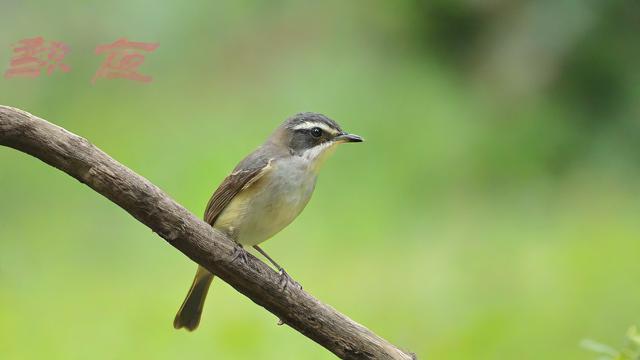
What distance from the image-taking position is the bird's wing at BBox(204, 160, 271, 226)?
8.04ft

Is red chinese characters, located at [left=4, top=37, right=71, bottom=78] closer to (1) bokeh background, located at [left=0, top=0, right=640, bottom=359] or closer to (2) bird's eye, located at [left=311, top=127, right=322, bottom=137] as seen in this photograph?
(1) bokeh background, located at [left=0, top=0, right=640, bottom=359]

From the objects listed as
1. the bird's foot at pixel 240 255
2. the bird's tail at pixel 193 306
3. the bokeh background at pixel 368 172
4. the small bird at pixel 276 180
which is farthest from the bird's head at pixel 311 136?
the bokeh background at pixel 368 172

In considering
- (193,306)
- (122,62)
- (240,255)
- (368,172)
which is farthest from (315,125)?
(368,172)

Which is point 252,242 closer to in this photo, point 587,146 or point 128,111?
point 128,111

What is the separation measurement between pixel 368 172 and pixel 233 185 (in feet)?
4.50

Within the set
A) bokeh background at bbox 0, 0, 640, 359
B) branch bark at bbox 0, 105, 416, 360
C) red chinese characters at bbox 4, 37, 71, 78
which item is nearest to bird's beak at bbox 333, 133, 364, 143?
branch bark at bbox 0, 105, 416, 360

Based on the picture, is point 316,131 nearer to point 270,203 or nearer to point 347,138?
point 347,138

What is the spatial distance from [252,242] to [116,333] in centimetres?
72

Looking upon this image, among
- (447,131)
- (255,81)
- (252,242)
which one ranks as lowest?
(252,242)

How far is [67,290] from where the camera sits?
119 inches

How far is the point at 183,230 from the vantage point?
83.4 inches

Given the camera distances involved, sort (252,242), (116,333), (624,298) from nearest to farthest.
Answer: (252,242) < (116,333) < (624,298)

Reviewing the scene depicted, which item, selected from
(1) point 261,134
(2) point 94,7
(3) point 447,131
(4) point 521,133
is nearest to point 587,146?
(4) point 521,133

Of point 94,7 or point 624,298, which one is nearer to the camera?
point 94,7
